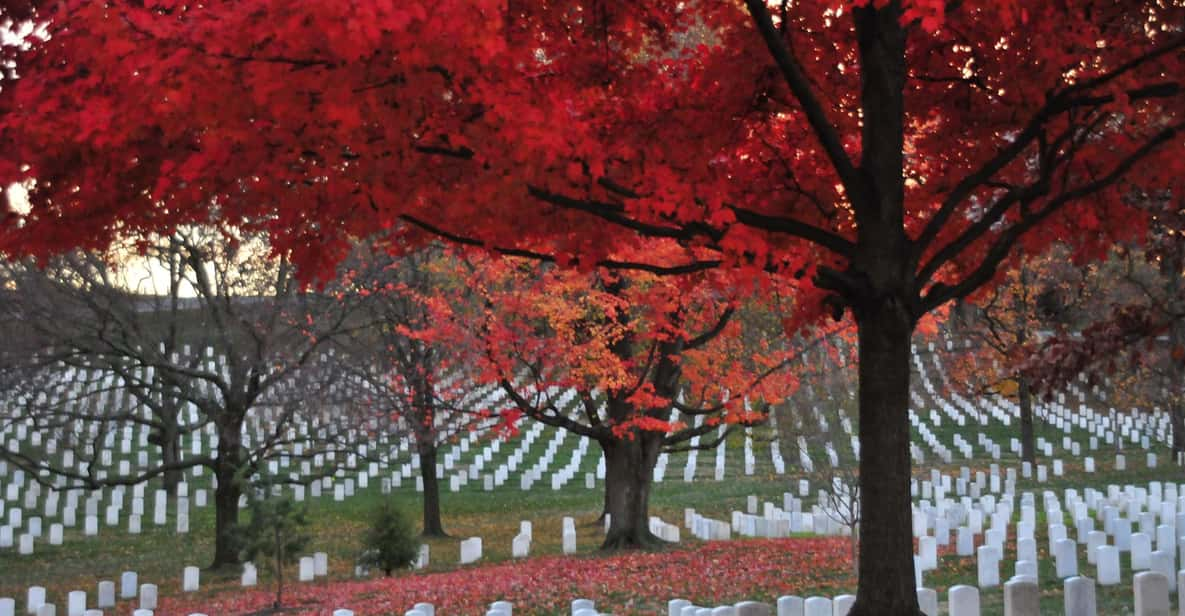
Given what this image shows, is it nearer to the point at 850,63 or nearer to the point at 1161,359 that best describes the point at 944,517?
the point at 1161,359

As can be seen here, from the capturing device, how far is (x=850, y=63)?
893 cm

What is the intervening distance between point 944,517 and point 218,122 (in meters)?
15.5

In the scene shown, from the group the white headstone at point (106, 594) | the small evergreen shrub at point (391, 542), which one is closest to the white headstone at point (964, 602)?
the small evergreen shrub at point (391, 542)

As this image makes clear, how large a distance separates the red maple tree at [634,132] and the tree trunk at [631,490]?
1186cm

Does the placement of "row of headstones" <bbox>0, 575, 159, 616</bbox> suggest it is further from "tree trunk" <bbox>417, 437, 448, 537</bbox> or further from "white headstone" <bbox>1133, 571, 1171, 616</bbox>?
"white headstone" <bbox>1133, 571, 1171, 616</bbox>

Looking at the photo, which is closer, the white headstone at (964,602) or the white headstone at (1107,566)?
the white headstone at (964,602)

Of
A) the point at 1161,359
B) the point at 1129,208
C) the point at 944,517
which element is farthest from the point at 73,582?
the point at 1161,359

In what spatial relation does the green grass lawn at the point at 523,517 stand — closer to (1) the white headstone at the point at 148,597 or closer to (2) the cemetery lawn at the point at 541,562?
(2) the cemetery lawn at the point at 541,562

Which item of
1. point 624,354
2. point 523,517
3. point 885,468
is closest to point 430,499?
point 523,517

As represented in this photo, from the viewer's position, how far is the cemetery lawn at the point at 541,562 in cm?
1375

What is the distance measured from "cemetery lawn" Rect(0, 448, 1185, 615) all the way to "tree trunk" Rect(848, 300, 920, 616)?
4.24 m

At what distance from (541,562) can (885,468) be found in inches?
451

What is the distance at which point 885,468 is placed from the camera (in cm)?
764

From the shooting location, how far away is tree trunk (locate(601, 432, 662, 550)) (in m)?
20.3
